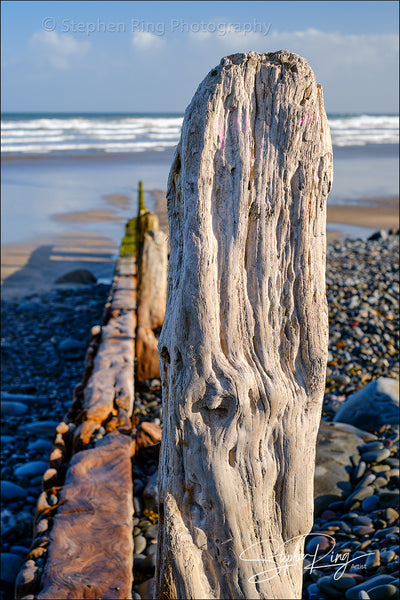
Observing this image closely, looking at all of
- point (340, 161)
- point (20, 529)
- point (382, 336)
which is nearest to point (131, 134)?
point (340, 161)

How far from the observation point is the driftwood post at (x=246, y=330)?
5.04 feet

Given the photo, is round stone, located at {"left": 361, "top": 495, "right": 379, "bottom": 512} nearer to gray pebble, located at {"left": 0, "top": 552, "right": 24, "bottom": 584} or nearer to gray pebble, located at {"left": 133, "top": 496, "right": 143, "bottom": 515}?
gray pebble, located at {"left": 133, "top": 496, "right": 143, "bottom": 515}

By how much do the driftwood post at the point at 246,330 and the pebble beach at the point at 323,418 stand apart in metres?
1.30

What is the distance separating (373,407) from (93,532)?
9.77 ft

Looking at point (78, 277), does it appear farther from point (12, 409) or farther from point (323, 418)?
point (323, 418)

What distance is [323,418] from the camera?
514cm

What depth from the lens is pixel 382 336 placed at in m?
6.88

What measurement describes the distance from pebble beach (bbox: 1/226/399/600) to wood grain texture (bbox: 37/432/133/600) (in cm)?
16

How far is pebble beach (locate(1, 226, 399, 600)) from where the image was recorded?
3.11 m

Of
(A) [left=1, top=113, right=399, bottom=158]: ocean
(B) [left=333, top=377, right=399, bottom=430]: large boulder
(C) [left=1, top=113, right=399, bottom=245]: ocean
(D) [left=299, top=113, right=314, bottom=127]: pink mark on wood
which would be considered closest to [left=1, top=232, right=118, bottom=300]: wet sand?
(C) [left=1, top=113, right=399, bottom=245]: ocean

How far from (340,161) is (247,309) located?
28.6 m

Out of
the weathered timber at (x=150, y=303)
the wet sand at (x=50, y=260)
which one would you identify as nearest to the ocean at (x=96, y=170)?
the wet sand at (x=50, y=260)

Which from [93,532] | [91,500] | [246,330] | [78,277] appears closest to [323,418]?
[91,500]

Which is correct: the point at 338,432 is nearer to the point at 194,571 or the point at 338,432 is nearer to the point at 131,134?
the point at 194,571
